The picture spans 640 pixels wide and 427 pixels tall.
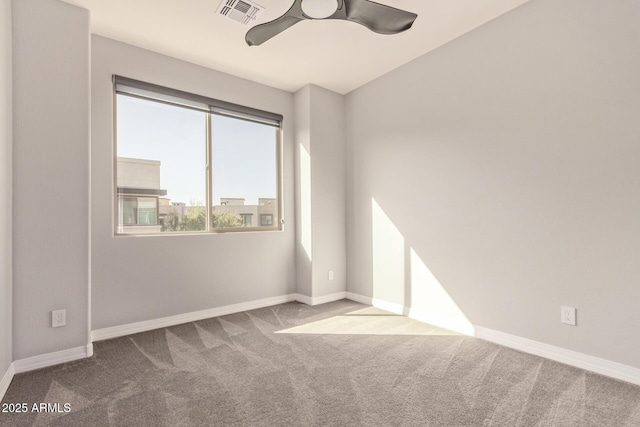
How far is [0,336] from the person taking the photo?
193 centimetres

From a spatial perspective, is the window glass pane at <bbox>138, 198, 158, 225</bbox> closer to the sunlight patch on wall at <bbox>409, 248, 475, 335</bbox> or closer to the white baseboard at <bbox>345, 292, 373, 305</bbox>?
the white baseboard at <bbox>345, 292, 373, 305</bbox>

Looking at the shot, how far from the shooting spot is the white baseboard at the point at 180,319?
2.76 m

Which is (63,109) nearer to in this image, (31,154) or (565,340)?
(31,154)

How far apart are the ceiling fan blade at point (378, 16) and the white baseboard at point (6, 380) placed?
3.12 metres

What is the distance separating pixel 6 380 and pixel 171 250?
1401mm

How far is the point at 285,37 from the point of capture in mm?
2859

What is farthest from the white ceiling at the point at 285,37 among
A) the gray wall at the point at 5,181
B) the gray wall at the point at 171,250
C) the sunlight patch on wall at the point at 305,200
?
the sunlight patch on wall at the point at 305,200

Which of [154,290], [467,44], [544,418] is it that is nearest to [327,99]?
[467,44]

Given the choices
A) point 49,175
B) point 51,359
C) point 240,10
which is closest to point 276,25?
point 240,10

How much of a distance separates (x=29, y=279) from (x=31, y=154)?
86 cm

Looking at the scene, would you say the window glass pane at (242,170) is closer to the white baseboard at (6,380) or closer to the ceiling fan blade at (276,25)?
the ceiling fan blade at (276,25)

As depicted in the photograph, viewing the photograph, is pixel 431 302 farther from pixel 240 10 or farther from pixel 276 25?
pixel 240 10

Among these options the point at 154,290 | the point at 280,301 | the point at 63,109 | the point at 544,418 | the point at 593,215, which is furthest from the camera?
the point at 280,301

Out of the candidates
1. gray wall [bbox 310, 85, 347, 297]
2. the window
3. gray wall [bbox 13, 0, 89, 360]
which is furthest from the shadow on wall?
gray wall [bbox 13, 0, 89, 360]
